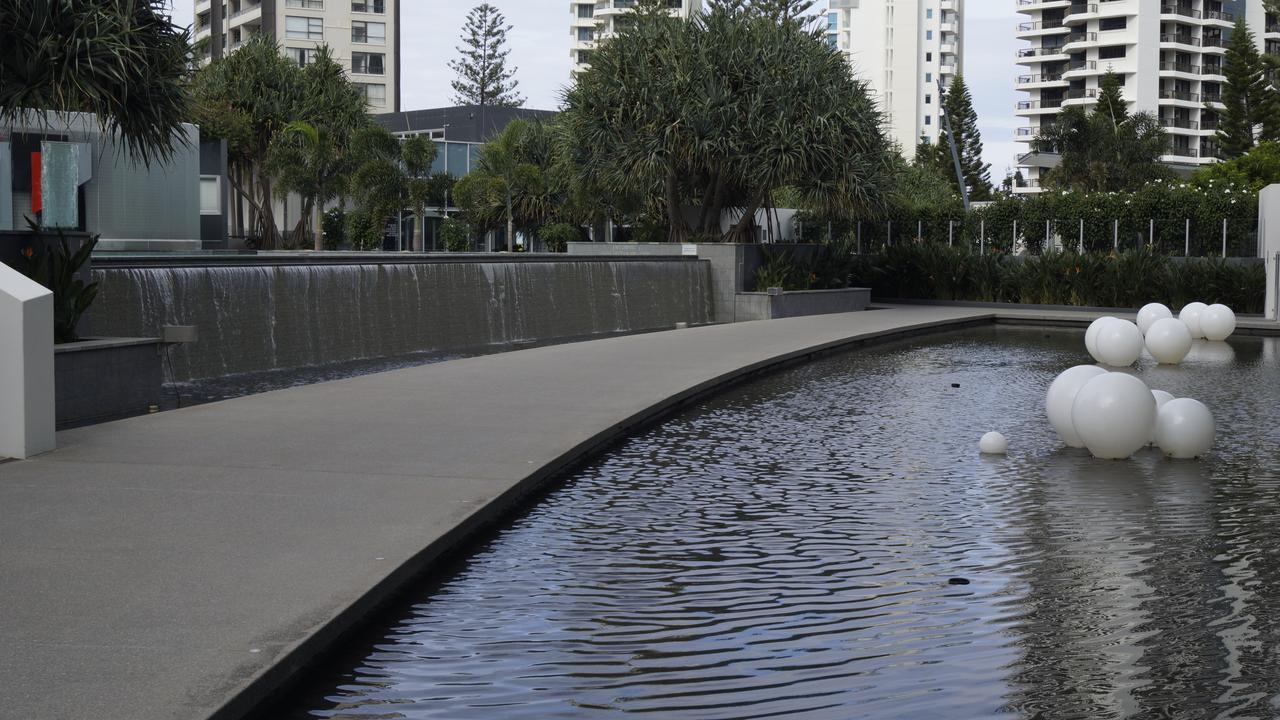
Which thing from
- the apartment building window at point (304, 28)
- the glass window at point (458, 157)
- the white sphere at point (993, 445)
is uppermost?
the apartment building window at point (304, 28)

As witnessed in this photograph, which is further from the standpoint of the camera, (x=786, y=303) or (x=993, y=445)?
(x=786, y=303)

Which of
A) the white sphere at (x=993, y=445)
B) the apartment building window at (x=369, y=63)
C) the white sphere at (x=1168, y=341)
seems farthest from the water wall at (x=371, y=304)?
the apartment building window at (x=369, y=63)

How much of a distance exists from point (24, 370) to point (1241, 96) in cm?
7938

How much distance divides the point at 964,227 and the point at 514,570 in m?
32.4

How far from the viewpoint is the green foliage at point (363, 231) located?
48719mm

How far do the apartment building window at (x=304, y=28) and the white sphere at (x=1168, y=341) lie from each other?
82.8 meters

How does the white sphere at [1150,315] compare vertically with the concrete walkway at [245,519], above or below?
above

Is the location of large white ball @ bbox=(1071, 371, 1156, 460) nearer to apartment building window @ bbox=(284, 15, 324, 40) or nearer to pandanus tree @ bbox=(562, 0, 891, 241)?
pandanus tree @ bbox=(562, 0, 891, 241)

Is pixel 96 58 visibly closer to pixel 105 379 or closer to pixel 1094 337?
pixel 105 379

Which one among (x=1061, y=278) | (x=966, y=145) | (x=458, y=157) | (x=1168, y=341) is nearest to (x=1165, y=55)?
(x=966, y=145)

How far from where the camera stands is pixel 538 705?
5.00 metres

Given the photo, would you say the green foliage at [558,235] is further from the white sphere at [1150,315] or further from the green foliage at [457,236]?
the white sphere at [1150,315]

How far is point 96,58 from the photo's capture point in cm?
1224

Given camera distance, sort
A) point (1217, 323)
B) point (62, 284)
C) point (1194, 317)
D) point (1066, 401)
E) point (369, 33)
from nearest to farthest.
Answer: point (1066, 401) → point (62, 284) → point (1217, 323) → point (1194, 317) → point (369, 33)
